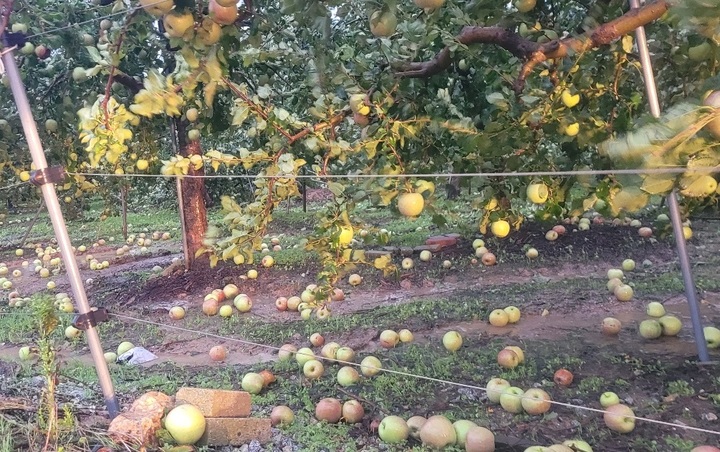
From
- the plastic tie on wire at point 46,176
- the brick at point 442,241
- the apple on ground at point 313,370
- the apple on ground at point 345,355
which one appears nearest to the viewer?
the plastic tie on wire at point 46,176

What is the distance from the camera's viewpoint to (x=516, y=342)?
387 centimetres

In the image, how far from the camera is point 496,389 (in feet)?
9.43

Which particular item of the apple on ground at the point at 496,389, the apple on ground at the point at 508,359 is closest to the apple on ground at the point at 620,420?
the apple on ground at the point at 496,389

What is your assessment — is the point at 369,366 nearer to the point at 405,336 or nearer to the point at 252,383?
the point at 252,383

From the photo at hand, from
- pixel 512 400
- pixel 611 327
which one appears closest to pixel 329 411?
pixel 512 400

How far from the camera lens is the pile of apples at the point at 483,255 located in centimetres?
598

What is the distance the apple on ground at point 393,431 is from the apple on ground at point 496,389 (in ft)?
1.68

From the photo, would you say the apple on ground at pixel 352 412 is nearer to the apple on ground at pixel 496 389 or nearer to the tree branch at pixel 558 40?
the apple on ground at pixel 496 389

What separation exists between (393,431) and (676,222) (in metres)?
1.64

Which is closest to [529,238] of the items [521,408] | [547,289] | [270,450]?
[547,289]

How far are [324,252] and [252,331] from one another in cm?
220

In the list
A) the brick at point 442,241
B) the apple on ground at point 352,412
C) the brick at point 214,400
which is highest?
the brick at point 214,400

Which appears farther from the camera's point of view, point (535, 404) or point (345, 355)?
point (345, 355)

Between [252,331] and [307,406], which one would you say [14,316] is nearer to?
[252,331]
